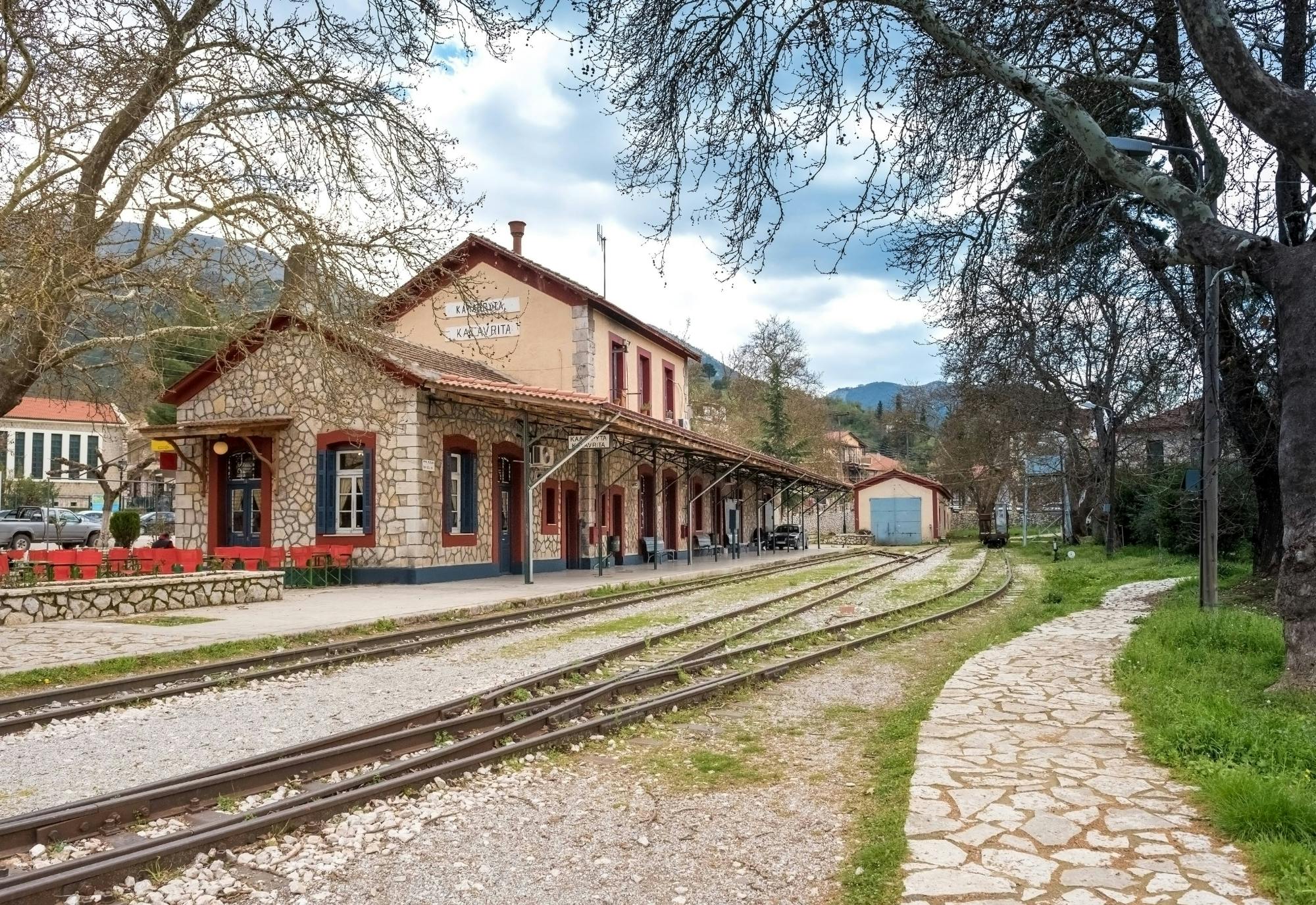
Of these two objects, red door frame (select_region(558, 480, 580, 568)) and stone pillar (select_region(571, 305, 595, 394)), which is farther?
stone pillar (select_region(571, 305, 595, 394))

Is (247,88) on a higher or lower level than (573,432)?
higher

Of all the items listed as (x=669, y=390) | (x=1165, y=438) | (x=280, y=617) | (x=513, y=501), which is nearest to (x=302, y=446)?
(x=513, y=501)

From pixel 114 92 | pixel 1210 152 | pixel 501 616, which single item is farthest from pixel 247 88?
pixel 1210 152

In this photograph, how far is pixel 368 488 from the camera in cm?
1844

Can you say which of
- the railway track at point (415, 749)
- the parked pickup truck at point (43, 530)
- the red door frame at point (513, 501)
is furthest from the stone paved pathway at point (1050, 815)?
the parked pickup truck at point (43, 530)

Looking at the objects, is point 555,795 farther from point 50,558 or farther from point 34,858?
point 50,558

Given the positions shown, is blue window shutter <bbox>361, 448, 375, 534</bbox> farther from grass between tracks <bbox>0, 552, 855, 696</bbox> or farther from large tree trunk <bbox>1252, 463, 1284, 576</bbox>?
large tree trunk <bbox>1252, 463, 1284, 576</bbox>

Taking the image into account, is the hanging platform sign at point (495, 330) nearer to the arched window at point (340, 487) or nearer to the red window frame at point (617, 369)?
the red window frame at point (617, 369)

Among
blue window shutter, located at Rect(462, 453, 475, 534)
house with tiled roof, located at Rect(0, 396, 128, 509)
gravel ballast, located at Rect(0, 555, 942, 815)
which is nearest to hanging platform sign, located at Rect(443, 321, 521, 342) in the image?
blue window shutter, located at Rect(462, 453, 475, 534)

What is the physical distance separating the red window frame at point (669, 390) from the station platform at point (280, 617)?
34.3 feet

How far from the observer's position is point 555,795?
5105mm

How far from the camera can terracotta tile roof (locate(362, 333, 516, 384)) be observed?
42.5 ft

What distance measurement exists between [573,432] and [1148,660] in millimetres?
15850

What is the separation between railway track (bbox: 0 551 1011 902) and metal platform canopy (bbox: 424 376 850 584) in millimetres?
7592
